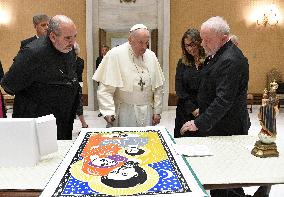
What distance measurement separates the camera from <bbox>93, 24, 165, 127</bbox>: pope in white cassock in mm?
3562

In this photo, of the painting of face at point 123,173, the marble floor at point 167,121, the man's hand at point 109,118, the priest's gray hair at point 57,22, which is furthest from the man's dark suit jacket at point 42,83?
the marble floor at point 167,121

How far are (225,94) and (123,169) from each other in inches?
44.7

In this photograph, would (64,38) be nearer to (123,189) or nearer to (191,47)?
(191,47)

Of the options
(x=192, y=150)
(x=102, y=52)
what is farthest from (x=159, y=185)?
(x=102, y=52)

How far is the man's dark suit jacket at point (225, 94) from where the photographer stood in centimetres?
263

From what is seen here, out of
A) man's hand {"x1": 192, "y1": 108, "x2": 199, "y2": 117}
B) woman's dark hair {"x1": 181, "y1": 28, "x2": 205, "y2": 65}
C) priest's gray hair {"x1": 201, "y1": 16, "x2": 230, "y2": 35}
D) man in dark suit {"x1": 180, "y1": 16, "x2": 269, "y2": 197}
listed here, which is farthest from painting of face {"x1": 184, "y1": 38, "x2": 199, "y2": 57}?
priest's gray hair {"x1": 201, "y1": 16, "x2": 230, "y2": 35}

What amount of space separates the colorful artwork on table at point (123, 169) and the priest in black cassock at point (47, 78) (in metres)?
0.82

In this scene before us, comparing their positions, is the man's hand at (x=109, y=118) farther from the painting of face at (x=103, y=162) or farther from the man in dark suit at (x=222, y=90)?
the painting of face at (x=103, y=162)

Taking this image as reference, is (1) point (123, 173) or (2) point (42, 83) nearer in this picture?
(1) point (123, 173)

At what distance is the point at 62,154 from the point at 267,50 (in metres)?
8.63

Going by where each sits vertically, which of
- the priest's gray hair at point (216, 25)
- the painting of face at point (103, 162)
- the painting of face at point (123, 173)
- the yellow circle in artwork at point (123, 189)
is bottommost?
the yellow circle in artwork at point (123, 189)

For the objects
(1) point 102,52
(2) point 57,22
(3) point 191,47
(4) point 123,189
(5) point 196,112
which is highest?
(1) point 102,52

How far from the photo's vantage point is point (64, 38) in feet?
9.81

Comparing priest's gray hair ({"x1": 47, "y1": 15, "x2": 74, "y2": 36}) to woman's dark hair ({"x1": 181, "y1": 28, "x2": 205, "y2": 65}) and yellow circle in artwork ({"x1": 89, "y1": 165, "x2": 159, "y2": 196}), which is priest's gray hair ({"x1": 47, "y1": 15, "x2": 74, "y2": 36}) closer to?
woman's dark hair ({"x1": 181, "y1": 28, "x2": 205, "y2": 65})
